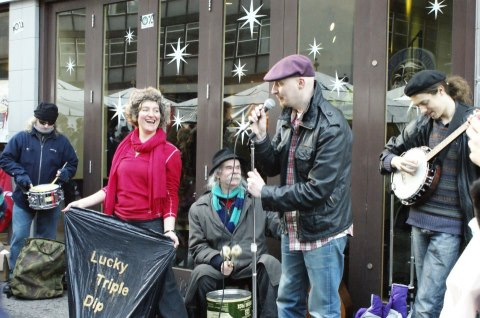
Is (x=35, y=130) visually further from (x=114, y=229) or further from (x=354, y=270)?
(x=354, y=270)

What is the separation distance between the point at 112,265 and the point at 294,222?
1563mm

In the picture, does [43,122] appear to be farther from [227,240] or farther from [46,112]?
[227,240]

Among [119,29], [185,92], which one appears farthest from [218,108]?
[119,29]

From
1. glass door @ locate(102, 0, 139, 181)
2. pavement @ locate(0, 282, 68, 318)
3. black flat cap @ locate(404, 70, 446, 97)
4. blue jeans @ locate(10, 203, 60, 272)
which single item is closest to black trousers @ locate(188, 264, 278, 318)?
pavement @ locate(0, 282, 68, 318)

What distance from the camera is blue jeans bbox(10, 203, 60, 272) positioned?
249 inches

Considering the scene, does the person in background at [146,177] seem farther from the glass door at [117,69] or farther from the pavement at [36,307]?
the glass door at [117,69]

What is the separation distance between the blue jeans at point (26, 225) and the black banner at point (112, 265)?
6.37 feet

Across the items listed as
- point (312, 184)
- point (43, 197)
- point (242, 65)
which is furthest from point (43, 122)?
point (312, 184)

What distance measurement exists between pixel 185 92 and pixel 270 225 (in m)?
1.83

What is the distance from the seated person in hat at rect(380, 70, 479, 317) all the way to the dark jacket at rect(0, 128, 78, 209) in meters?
3.77

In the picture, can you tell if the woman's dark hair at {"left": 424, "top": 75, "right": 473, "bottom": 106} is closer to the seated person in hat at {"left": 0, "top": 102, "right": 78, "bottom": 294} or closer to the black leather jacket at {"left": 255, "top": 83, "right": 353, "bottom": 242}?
the black leather jacket at {"left": 255, "top": 83, "right": 353, "bottom": 242}

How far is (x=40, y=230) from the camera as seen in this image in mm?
6434

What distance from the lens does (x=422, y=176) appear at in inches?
147

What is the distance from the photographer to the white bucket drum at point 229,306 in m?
4.34
